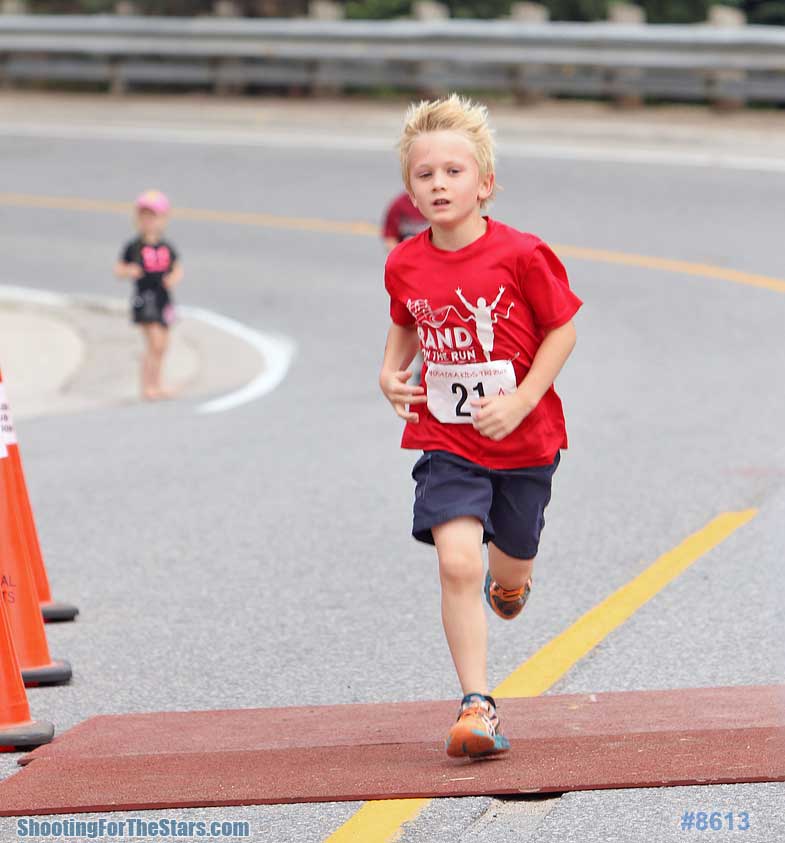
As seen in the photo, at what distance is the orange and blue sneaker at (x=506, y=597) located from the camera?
5.36 meters

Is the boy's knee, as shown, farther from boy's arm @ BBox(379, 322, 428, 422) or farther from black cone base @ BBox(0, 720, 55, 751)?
black cone base @ BBox(0, 720, 55, 751)

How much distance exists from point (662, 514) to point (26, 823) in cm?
411

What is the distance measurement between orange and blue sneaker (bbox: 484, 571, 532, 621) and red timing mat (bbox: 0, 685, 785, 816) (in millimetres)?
298

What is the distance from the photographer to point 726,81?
2106cm

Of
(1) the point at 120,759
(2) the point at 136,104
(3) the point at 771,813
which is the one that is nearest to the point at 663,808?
(3) the point at 771,813

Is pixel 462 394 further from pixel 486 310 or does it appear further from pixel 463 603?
pixel 463 603

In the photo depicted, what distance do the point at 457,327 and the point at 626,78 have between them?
18041 mm

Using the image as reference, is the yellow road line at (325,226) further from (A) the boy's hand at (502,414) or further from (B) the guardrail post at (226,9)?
(A) the boy's hand at (502,414)

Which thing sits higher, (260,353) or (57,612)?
(260,353)

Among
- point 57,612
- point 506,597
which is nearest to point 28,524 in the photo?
point 57,612

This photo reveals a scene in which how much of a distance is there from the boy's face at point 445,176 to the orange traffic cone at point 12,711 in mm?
1712

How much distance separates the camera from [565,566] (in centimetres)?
707

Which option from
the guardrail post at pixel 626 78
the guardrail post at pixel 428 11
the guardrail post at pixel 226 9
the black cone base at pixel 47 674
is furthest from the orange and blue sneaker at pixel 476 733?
the guardrail post at pixel 226 9

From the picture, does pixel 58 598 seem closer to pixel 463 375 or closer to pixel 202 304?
pixel 463 375
